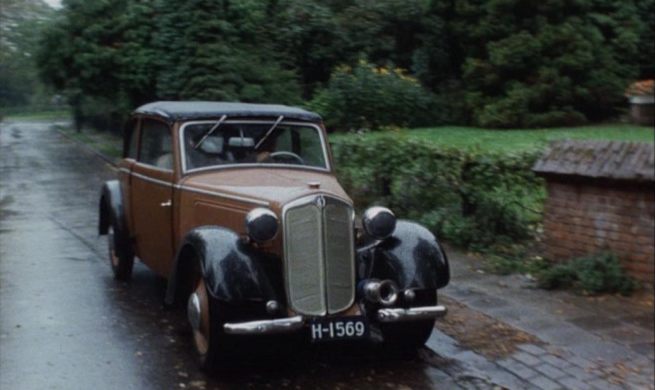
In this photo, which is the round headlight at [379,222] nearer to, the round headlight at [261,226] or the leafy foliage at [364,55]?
the round headlight at [261,226]

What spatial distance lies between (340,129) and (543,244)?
9391 millimetres

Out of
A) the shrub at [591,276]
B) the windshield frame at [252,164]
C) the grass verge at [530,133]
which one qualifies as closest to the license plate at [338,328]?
the windshield frame at [252,164]

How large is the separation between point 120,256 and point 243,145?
2349 millimetres

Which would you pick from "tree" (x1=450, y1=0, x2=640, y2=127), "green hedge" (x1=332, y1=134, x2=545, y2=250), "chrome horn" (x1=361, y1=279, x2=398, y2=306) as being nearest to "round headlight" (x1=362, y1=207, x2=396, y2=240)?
"chrome horn" (x1=361, y1=279, x2=398, y2=306)

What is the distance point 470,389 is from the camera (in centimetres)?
612

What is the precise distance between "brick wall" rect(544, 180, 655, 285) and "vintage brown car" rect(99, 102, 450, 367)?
7.09ft

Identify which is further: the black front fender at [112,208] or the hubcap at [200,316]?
the black front fender at [112,208]

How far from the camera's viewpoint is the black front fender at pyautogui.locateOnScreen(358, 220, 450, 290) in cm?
646

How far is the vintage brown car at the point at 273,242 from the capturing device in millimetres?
6078

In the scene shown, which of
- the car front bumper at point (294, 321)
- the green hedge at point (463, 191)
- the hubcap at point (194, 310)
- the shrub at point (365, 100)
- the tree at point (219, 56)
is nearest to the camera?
the car front bumper at point (294, 321)

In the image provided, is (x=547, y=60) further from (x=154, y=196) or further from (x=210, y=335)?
(x=210, y=335)

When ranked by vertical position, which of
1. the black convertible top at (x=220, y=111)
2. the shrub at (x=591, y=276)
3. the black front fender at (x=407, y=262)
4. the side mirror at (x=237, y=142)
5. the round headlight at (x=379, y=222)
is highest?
the black convertible top at (x=220, y=111)

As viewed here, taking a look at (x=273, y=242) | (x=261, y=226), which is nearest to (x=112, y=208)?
(x=273, y=242)

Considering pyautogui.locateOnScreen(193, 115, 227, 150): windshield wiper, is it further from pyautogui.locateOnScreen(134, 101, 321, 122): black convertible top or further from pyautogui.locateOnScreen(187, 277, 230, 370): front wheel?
pyautogui.locateOnScreen(187, 277, 230, 370): front wheel
